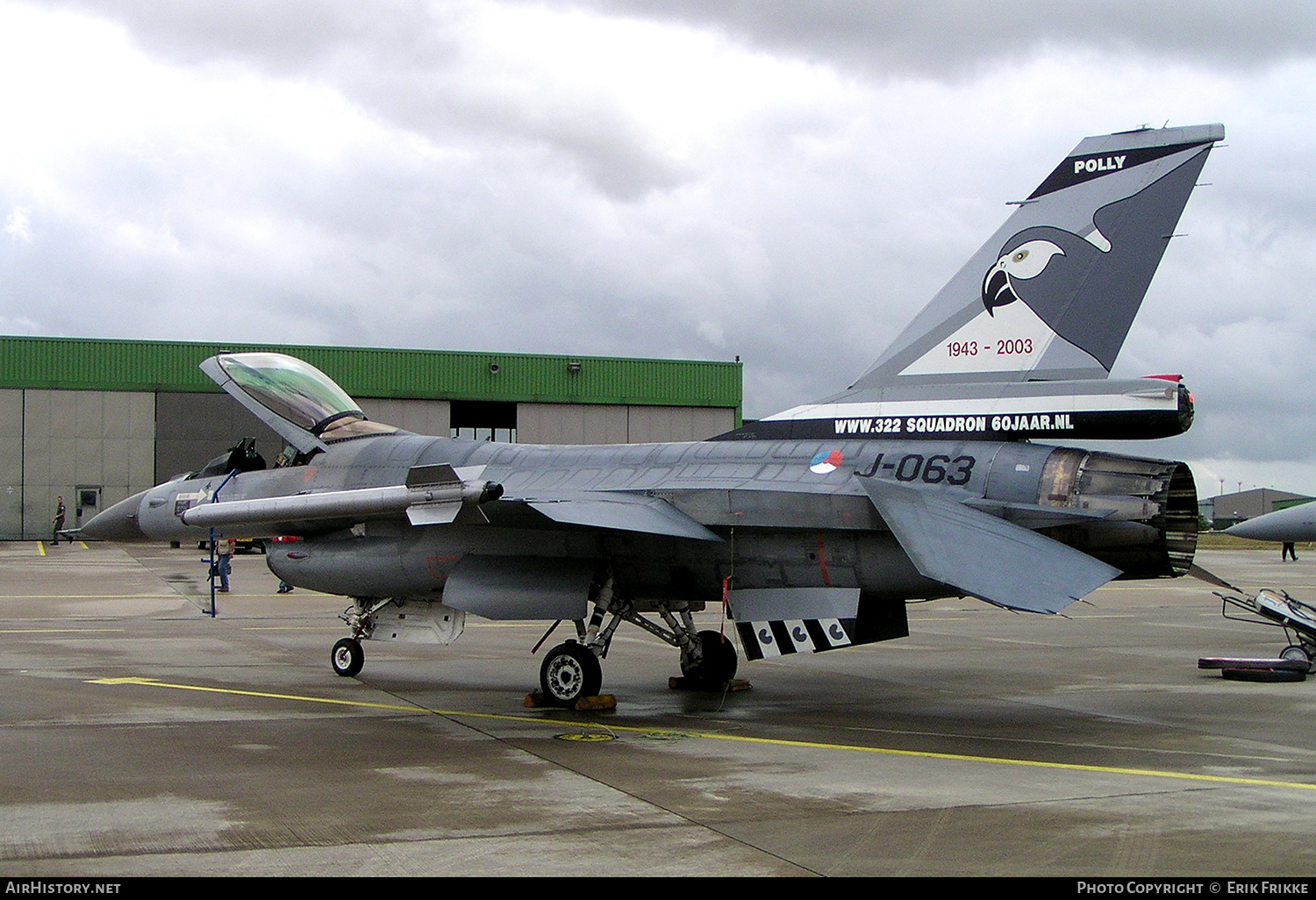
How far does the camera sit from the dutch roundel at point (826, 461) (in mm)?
10242

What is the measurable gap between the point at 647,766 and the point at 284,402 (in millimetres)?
6998

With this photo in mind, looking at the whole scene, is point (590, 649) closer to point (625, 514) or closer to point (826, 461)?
point (625, 514)

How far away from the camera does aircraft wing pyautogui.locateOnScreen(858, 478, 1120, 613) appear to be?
27.1 feet

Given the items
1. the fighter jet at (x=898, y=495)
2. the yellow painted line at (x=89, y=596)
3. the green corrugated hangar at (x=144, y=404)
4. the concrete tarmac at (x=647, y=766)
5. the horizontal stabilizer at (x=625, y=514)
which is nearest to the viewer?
the concrete tarmac at (x=647, y=766)

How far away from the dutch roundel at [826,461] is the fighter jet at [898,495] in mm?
18

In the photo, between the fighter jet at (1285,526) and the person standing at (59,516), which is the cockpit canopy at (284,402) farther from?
the person standing at (59,516)

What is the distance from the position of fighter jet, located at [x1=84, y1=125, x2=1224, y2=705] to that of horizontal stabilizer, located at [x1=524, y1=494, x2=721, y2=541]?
25 millimetres

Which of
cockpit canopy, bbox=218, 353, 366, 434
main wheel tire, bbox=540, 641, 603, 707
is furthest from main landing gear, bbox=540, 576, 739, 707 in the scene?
cockpit canopy, bbox=218, 353, 366, 434

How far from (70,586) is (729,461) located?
20.0m

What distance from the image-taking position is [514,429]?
47188 mm

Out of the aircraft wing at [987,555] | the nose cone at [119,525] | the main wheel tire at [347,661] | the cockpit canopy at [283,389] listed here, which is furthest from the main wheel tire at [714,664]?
the nose cone at [119,525]

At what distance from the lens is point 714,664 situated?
12.6 meters

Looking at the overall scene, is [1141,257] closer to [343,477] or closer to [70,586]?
[343,477]

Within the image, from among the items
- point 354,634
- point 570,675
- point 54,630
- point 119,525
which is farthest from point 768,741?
point 54,630
